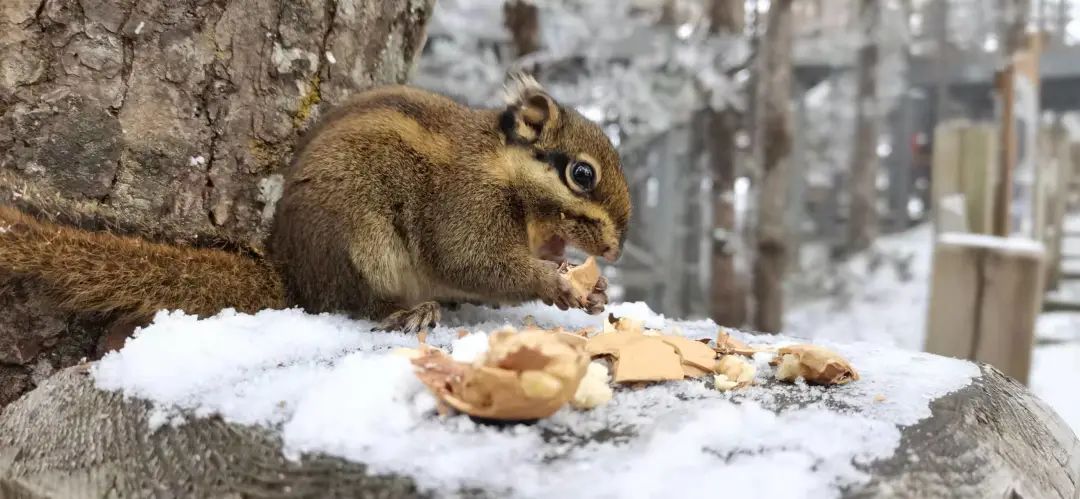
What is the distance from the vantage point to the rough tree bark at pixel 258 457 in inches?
20.4

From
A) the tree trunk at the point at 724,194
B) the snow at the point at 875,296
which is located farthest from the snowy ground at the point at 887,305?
the tree trunk at the point at 724,194

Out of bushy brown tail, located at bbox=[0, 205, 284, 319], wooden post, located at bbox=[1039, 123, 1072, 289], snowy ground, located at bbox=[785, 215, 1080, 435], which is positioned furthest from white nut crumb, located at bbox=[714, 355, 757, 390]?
wooden post, located at bbox=[1039, 123, 1072, 289]

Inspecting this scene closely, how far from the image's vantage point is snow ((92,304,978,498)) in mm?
511

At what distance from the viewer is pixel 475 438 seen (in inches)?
22.5

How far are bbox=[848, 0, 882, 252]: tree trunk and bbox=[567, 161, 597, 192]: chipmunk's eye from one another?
14.6 feet

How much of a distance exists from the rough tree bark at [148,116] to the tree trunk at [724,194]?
257 cm

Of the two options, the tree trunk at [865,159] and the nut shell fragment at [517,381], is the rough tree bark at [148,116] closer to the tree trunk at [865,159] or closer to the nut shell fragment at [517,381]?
the nut shell fragment at [517,381]

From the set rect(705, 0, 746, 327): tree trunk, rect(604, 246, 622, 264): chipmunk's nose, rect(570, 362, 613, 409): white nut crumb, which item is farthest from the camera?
rect(705, 0, 746, 327): tree trunk

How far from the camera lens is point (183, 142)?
3.48 feet

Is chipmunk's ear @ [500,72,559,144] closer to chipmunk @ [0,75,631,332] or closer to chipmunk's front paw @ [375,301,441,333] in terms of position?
chipmunk @ [0,75,631,332]

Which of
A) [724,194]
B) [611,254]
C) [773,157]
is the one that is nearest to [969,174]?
[773,157]

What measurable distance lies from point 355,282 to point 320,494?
0.55 meters

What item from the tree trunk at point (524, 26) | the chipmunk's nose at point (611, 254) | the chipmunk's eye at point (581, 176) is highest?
the tree trunk at point (524, 26)

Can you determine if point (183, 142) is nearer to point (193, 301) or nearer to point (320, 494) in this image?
point (193, 301)
